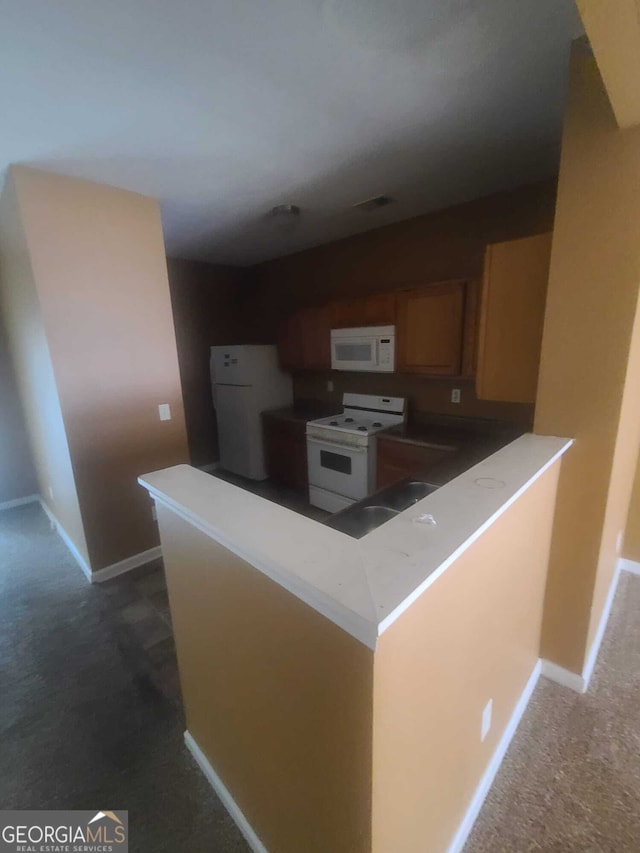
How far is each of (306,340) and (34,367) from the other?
2263 millimetres

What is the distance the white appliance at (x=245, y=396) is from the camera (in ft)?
12.8

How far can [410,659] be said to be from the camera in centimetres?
70

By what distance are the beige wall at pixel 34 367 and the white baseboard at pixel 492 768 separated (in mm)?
2461

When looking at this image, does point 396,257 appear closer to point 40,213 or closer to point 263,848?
point 40,213

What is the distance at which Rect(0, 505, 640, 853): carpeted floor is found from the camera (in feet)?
3.83

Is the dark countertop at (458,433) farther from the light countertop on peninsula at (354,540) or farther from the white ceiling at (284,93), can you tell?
the white ceiling at (284,93)

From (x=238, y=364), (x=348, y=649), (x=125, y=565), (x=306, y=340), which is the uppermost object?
(x=306, y=340)

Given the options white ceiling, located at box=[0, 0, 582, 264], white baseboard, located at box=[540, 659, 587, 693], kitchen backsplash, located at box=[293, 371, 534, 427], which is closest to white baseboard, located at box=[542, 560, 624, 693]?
white baseboard, located at box=[540, 659, 587, 693]

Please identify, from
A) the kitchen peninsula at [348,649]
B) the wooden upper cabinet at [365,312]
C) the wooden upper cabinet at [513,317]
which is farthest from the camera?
the wooden upper cabinet at [365,312]

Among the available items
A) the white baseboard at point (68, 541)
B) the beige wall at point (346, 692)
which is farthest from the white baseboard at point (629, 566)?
the white baseboard at point (68, 541)

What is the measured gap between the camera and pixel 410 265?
3.07 meters

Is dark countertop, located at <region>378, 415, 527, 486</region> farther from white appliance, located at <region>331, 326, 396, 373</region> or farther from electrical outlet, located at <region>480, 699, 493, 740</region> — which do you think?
electrical outlet, located at <region>480, 699, 493, 740</region>

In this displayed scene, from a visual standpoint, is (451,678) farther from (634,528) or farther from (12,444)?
(12,444)

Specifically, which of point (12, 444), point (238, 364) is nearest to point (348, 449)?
point (238, 364)
